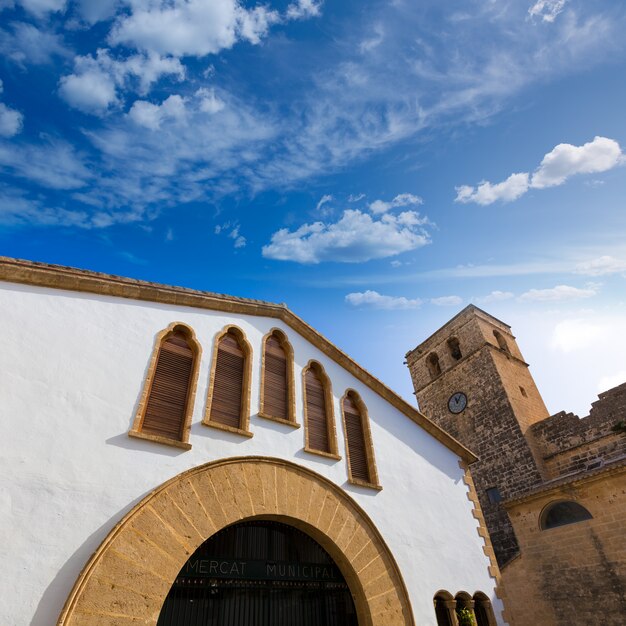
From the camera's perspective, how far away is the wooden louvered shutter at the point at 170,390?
20.9 ft

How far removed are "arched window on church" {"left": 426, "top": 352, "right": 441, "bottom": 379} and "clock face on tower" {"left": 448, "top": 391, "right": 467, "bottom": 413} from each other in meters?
2.41

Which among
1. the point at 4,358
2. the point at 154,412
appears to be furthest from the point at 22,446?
the point at 154,412

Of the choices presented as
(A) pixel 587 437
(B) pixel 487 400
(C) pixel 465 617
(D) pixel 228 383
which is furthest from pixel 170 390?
(B) pixel 487 400

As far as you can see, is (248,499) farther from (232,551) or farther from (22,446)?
(22,446)

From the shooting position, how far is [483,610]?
8297mm

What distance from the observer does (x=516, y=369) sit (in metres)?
21.7

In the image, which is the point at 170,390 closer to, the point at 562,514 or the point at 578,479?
the point at 578,479

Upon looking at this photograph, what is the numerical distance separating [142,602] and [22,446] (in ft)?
→ 7.74

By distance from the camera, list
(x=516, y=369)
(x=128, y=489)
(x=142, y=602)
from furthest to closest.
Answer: (x=516, y=369) → (x=128, y=489) → (x=142, y=602)

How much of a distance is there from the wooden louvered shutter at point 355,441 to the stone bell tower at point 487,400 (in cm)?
1106

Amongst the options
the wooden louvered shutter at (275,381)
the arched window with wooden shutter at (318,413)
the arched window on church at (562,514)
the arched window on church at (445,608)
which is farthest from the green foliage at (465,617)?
the arched window on church at (562,514)

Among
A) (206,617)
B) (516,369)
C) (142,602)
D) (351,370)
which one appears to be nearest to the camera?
(142,602)

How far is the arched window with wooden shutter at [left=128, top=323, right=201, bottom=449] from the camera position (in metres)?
6.24

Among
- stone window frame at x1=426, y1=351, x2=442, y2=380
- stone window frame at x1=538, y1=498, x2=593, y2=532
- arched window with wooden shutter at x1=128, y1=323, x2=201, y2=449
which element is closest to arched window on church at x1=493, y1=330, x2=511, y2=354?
stone window frame at x1=426, y1=351, x2=442, y2=380
